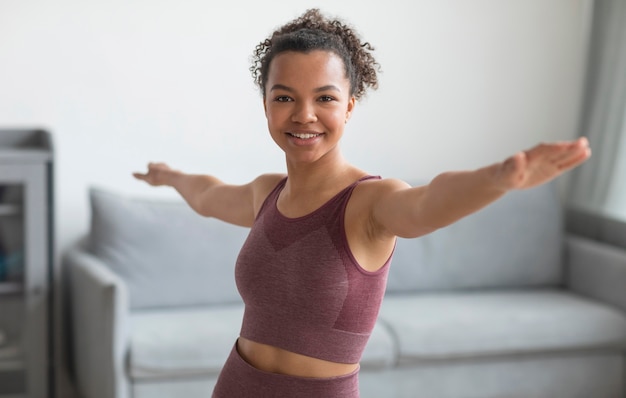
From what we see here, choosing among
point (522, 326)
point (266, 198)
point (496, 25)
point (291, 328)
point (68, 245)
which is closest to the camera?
point (291, 328)

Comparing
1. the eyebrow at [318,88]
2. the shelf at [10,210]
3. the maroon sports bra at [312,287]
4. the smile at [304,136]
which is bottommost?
the shelf at [10,210]

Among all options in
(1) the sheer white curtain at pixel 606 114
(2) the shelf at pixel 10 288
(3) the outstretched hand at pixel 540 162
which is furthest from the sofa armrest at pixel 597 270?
(3) the outstretched hand at pixel 540 162

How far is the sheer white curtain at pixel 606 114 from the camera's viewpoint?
12.8 feet

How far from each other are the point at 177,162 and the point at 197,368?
0.95m

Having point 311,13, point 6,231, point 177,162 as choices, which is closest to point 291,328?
point 311,13

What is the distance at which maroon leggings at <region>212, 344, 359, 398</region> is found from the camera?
4.28ft

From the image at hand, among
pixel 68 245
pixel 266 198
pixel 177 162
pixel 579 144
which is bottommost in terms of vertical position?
pixel 68 245

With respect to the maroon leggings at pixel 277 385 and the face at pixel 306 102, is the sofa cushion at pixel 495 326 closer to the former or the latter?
the maroon leggings at pixel 277 385

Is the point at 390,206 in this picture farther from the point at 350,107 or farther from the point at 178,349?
the point at 178,349

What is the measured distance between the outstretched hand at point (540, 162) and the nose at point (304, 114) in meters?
0.33

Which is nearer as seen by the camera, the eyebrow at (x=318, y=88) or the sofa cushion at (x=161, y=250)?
the eyebrow at (x=318, y=88)

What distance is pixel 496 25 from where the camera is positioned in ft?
13.3

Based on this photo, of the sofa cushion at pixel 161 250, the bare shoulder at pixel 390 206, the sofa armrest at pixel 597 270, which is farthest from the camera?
the sofa armrest at pixel 597 270

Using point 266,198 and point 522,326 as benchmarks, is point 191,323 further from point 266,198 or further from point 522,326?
point 266,198
